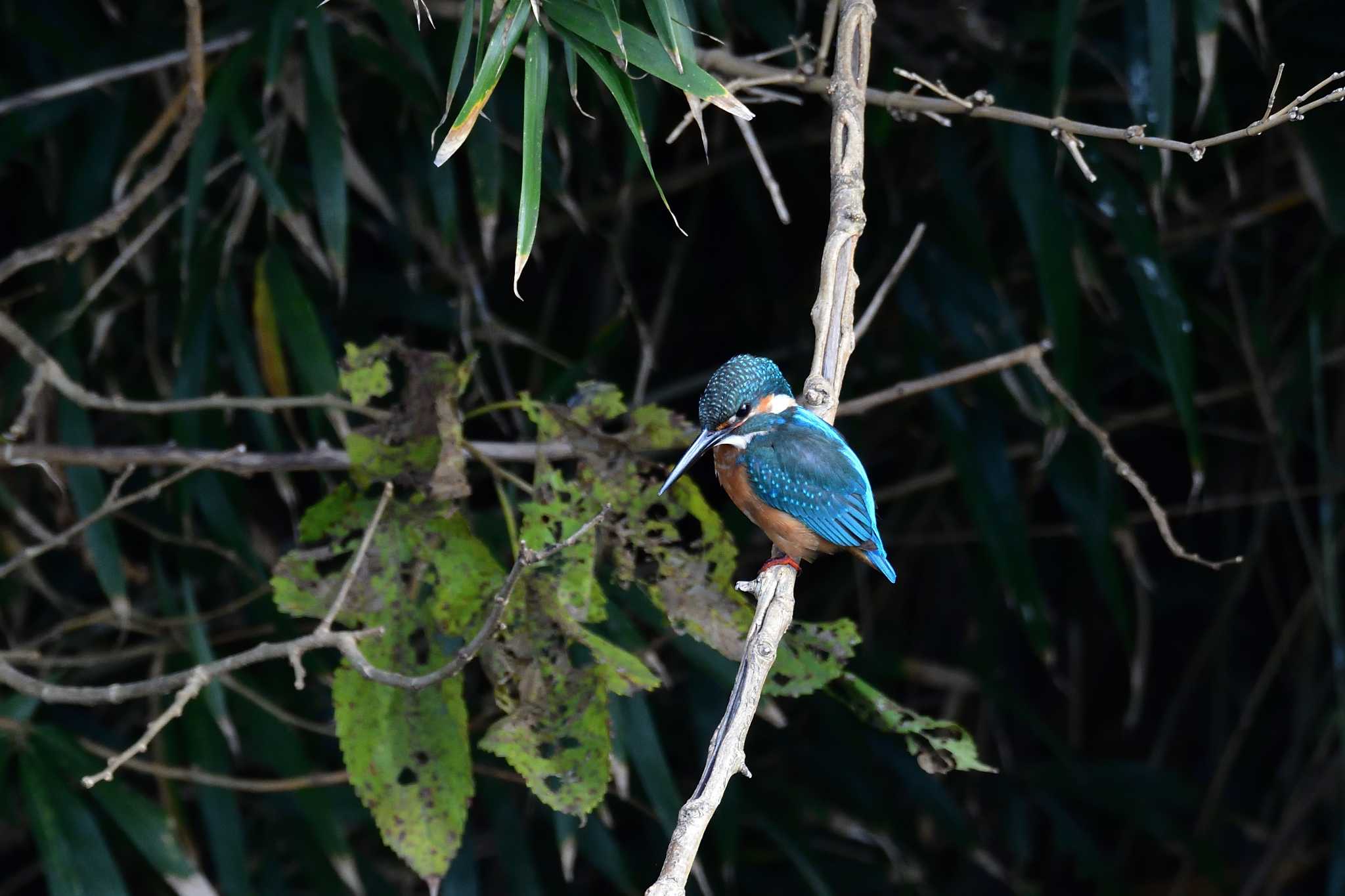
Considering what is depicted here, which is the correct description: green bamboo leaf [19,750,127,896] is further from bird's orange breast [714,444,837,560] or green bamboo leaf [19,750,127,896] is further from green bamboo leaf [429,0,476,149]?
green bamboo leaf [429,0,476,149]

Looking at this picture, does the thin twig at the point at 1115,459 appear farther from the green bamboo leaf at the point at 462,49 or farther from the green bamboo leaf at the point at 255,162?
the green bamboo leaf at the point at 255,162

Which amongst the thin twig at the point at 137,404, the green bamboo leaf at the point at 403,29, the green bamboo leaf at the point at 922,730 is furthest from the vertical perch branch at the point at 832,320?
the green bamboo leaf at the point at 403,29

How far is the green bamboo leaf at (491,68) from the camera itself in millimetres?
1783

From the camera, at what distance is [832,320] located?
1989 millimetres

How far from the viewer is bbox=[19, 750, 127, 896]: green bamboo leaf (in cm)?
269

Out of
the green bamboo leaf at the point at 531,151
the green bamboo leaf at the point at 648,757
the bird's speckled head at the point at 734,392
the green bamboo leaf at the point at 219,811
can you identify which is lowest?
the green bamboo leaf at the point at 219,811

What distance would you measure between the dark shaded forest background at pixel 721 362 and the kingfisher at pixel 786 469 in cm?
41

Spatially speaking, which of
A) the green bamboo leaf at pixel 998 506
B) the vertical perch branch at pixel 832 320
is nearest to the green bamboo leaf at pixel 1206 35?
the vertical perch branch at pixel 832 320

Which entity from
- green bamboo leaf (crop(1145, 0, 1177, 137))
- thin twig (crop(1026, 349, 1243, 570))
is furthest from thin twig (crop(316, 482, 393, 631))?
green bamboo leaf (crop(1145, 0, 1177, 137))

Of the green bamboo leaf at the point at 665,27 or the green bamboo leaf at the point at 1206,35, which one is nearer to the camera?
the green bamboo leaf at the point at 665,27

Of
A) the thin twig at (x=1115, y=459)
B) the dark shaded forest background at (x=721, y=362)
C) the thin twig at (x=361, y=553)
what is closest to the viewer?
the thin twig at (x=361, y=553)

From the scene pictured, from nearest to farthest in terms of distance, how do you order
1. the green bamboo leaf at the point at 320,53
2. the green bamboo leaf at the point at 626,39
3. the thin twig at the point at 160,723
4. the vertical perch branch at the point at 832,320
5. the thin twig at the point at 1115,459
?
1. the vertical perch branch at the point at 832,320
2. the thin twig at the point at 160,723
3. the green bamboo leaf at the point at 626,39
4. the thin twig at the point at 1115,459
5. the green bamboo leaf at the point at 320,53

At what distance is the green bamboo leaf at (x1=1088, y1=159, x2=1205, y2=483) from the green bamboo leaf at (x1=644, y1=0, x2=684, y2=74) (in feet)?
4.54

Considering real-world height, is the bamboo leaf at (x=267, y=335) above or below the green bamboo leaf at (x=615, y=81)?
below
